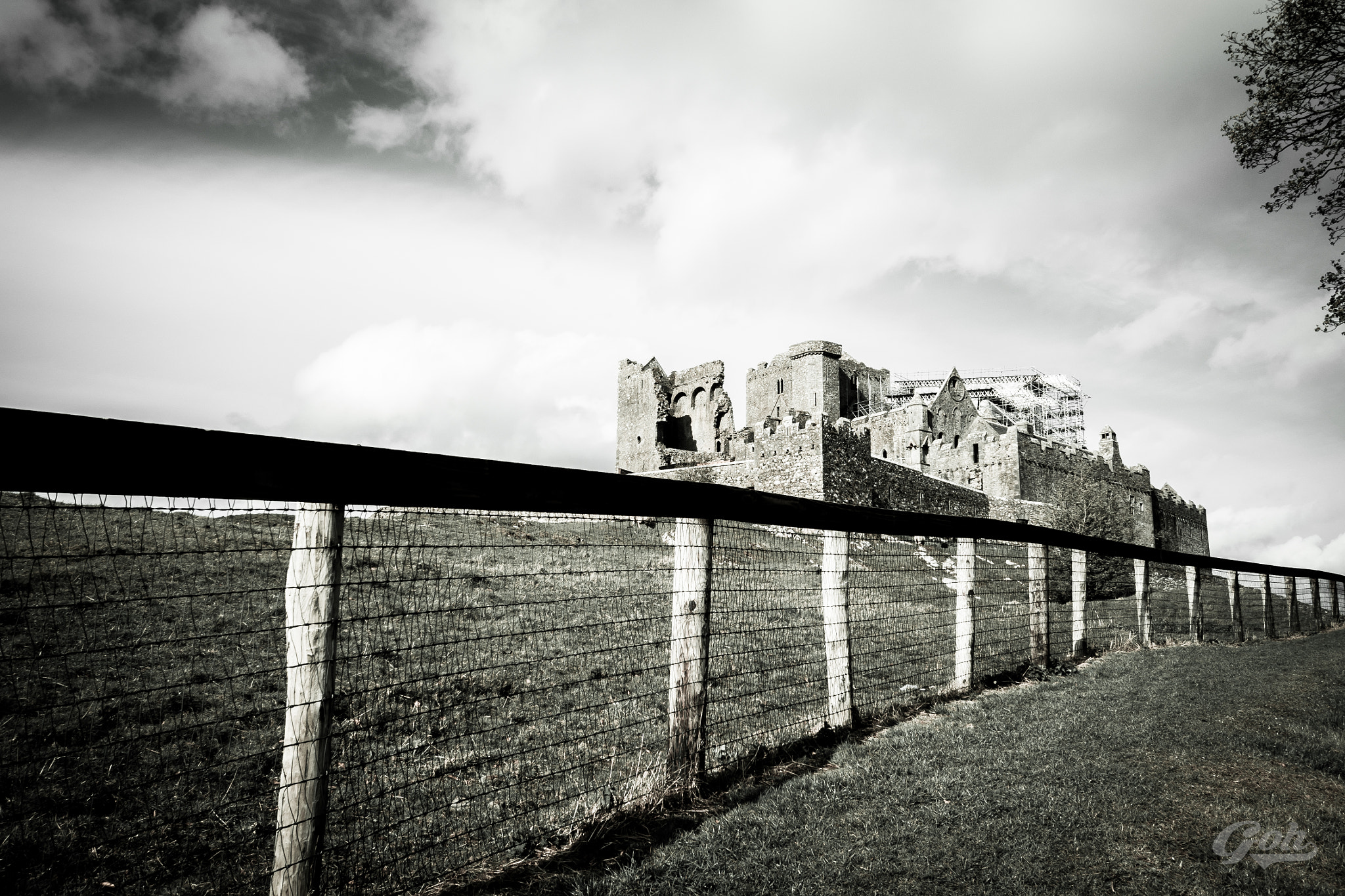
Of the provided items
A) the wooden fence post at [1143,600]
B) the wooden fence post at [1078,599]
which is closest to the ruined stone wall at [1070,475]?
the wooden fence post at [1143,600]

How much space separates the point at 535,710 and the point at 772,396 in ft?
180

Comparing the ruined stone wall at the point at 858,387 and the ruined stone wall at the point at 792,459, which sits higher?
the ruined stone wall at the point at 858,387

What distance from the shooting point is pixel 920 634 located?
396 inches

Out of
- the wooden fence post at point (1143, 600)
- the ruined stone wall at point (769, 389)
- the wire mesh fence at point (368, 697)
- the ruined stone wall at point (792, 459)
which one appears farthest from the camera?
the ruined stone wall at point (769, 389)

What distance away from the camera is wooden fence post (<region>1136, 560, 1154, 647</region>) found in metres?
10.9

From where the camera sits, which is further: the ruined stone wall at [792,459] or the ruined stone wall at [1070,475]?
the ruined stone wall at [1070,475]

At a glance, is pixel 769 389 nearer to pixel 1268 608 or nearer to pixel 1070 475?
pixel 1070 475

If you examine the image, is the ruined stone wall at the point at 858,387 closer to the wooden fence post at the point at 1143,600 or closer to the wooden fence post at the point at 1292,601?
the wooden fence post at the point at 1292,601

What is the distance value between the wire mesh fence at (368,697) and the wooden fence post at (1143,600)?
240 centimetres

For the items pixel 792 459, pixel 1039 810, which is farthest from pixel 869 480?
pixel 1039 810

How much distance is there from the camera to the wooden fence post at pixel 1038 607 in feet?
27.1

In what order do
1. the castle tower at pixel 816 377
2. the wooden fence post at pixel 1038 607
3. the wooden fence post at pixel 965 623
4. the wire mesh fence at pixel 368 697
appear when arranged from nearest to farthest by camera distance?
the wire mesh fence at pixel 368 697, the wooden fence post at pixel 965 623, the wooden fence post at pixel 1038 607, the castle tower at pixel 816 377

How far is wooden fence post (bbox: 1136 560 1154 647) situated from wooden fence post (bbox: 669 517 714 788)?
9741 mm
